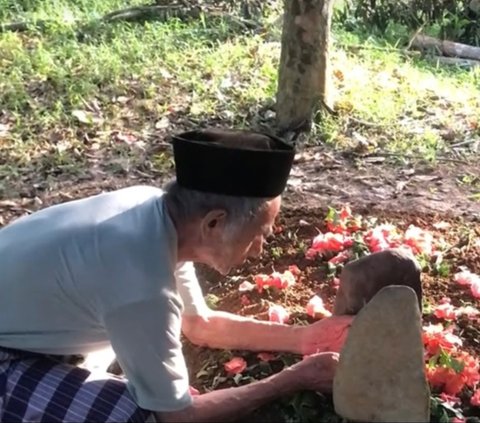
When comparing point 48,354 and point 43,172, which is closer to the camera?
point 48,354

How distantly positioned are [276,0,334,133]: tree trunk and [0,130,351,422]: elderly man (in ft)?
9.38

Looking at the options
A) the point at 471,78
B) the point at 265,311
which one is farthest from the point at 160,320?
the point at 471,78

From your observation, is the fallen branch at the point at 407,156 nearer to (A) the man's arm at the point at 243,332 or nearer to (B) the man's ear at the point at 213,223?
(A) the man's arm at the point at 243,332

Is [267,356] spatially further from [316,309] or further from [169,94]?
[169,94]

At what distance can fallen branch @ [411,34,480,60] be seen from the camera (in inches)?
292

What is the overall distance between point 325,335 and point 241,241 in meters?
0.67

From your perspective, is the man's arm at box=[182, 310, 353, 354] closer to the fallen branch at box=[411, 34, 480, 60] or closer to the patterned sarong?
the patterned sarong

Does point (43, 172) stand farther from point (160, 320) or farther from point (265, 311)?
point (160, 320)

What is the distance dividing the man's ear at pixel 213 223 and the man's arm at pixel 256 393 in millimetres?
455

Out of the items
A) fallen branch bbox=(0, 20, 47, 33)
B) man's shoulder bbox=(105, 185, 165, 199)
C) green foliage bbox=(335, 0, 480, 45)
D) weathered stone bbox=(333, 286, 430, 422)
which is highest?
man's shoulder bbox=(105, 185, 165, 199)

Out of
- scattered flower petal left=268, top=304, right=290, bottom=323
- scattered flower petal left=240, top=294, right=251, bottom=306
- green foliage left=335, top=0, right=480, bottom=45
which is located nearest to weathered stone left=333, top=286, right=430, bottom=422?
scattered flower petal left=268, top=304, right=290, bottom=323

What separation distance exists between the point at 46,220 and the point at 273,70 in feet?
12.7

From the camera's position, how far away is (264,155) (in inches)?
94.0

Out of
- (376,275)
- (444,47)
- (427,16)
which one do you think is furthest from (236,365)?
(427,16)
